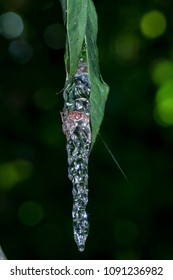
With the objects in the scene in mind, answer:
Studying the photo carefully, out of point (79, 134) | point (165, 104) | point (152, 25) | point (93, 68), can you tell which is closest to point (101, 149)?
point (165, 104)

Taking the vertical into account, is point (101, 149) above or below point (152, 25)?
below

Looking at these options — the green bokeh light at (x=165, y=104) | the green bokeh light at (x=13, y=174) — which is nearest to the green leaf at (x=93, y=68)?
the green bokeh light at (x=165, y=104)

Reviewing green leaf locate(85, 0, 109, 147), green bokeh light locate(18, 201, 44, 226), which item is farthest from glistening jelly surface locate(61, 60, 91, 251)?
green bokeh light locate(18, 201, 44, 226)

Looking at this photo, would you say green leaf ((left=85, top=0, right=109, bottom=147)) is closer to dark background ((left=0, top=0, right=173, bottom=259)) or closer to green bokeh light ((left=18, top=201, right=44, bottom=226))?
dark background ((left=0, top=0, right=173, bottom=259))

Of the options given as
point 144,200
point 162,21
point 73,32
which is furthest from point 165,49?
→ point 73,32

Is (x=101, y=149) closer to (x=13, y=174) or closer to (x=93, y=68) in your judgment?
(x=13, y=174)

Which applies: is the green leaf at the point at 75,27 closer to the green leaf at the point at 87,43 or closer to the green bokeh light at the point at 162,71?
the green leaf at the point at 87,43
